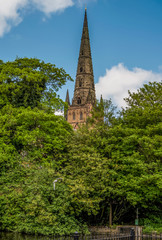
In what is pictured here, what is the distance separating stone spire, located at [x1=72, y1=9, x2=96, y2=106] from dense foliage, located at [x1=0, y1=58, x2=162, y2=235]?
55008mm

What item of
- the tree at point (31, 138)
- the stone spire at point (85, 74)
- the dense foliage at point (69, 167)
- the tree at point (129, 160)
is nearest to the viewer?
the dense foliage at point (69, 167)

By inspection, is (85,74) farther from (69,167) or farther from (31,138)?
(69,167)

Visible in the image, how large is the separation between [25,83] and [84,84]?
5584 cm

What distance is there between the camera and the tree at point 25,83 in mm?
25844

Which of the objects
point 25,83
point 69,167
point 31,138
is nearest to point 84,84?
point 25,83

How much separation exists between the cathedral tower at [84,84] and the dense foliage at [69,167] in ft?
179

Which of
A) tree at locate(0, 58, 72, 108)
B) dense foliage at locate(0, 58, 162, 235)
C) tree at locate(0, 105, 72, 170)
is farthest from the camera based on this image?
tree at locate(0, 58, 72, 108)

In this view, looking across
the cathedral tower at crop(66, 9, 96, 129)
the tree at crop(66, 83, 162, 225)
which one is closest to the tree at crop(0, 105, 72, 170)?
the tree at crop(66, 83, 162, 225)

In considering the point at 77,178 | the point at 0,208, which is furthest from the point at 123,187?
the point at 0,208

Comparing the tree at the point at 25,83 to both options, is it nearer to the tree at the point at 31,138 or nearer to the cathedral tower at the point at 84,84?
the tree at the point at 31,138

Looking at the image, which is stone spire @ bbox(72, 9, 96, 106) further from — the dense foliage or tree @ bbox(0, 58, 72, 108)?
the dense foliage

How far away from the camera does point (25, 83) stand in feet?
87.9

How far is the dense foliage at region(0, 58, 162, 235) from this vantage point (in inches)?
696

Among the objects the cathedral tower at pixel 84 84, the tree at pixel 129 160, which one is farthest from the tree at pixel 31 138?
the cathedral tower at pixel 84 84
